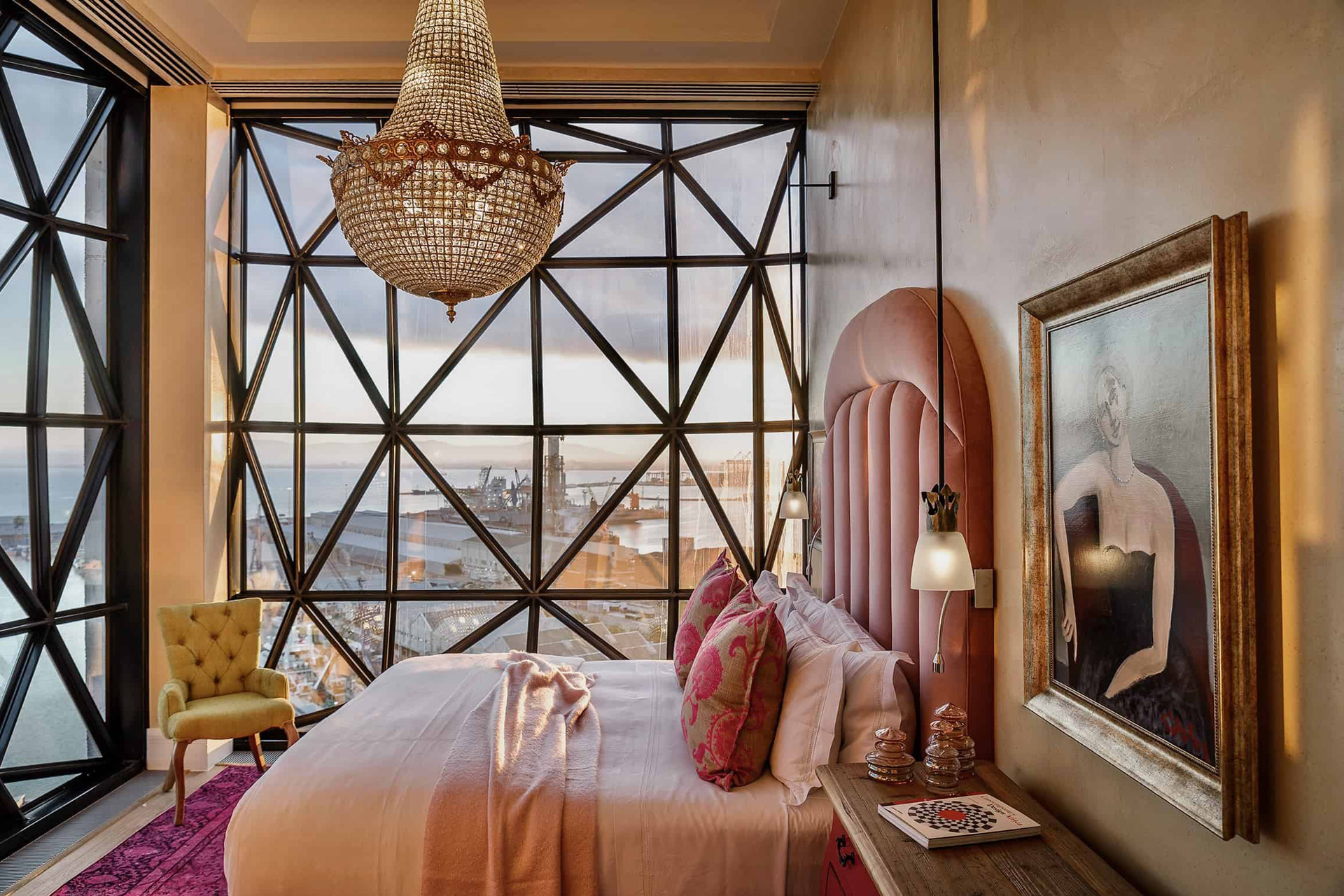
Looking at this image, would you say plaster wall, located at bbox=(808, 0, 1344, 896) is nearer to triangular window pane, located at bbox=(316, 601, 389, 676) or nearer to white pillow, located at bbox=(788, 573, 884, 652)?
white pillow, located at bbox=(788, 573, 884, 652)

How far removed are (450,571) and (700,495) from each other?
163cm

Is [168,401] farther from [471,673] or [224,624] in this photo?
[471,673]

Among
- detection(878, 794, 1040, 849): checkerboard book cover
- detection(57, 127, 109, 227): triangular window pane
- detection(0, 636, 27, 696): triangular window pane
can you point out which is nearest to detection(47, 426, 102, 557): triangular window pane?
detection(0, 636, 27, 696): triangular window pane

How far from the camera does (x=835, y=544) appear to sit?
3.40 meters

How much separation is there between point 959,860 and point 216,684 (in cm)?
386

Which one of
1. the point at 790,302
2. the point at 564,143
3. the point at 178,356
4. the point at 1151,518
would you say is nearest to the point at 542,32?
the point at 564,143

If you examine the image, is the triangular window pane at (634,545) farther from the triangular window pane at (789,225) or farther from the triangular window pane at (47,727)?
the triangular window pane at (47,727)

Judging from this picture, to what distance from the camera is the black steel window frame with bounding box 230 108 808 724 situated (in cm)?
479

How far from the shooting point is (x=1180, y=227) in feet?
4.34

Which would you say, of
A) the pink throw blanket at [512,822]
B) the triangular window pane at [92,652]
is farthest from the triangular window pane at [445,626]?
the pink throw blanket at [512,822]

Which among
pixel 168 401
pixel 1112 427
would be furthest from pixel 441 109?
pixel 168 401

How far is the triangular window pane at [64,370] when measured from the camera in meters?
3.84

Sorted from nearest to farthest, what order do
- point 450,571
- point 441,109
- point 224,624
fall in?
point 441,109
point 224,624
point 450,571

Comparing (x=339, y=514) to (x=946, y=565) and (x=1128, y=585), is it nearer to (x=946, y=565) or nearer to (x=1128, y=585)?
(x=946, y=565)
